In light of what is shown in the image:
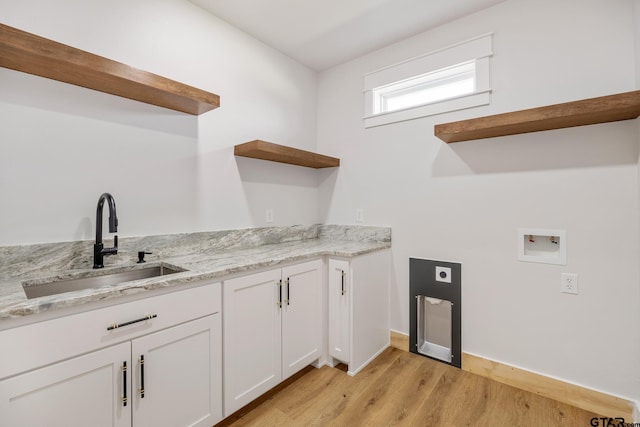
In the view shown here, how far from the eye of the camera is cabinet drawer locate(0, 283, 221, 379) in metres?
0.95

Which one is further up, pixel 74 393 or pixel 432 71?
pixel 432 71

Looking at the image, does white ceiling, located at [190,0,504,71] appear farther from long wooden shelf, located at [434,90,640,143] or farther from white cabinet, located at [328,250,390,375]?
white cabinet, located at [328,250,390,375]

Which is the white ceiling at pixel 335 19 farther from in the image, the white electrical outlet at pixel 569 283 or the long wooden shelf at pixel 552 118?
the white electrical outlet at pixel 569 283

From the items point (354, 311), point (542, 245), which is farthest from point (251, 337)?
point (542, 245)

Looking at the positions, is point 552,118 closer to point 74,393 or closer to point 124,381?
point 124,381

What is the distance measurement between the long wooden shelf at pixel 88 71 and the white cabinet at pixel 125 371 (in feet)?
3.67

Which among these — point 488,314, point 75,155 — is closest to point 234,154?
point 75,155

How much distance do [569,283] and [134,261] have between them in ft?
8.73

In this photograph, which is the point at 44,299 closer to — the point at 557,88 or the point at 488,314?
the point at 488,314

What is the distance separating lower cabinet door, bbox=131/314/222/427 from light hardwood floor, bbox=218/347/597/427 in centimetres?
28

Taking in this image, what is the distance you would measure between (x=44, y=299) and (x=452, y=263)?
7.63 feet

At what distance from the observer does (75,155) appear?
5.07ft

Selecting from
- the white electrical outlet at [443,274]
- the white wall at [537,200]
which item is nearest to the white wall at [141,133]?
the white wall at [537,200]

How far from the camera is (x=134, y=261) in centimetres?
170
